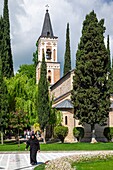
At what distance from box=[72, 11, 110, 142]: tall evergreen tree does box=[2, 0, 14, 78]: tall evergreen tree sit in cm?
978

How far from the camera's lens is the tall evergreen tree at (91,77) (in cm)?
2988

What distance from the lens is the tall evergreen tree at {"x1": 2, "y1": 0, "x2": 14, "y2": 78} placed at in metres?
37.4

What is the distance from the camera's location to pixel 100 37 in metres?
31.0

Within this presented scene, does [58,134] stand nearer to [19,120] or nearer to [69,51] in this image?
[19,120]

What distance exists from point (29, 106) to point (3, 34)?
488 inches

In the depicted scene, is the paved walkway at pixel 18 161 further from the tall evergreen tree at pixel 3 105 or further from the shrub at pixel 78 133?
the shrub at pixel 78 133

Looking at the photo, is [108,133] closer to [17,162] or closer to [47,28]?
[17,162]

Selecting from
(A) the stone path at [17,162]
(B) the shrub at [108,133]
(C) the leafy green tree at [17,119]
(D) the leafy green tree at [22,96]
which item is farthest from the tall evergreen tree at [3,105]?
(B) the shrub at [108,133]

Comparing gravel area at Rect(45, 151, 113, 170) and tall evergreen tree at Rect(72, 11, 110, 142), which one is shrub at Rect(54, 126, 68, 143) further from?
gravel area at Rect(45, 151, 113, 170)

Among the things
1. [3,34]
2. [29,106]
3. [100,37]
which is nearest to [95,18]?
[100,37]

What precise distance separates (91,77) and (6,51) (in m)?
12.6

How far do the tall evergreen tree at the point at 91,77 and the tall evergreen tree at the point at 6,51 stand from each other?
9.78m

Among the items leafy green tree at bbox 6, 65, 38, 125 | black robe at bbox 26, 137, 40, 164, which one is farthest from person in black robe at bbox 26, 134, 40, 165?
leafy green tree at bbox 6, 65, 38, 125

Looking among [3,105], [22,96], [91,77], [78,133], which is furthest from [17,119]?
[91,77]
